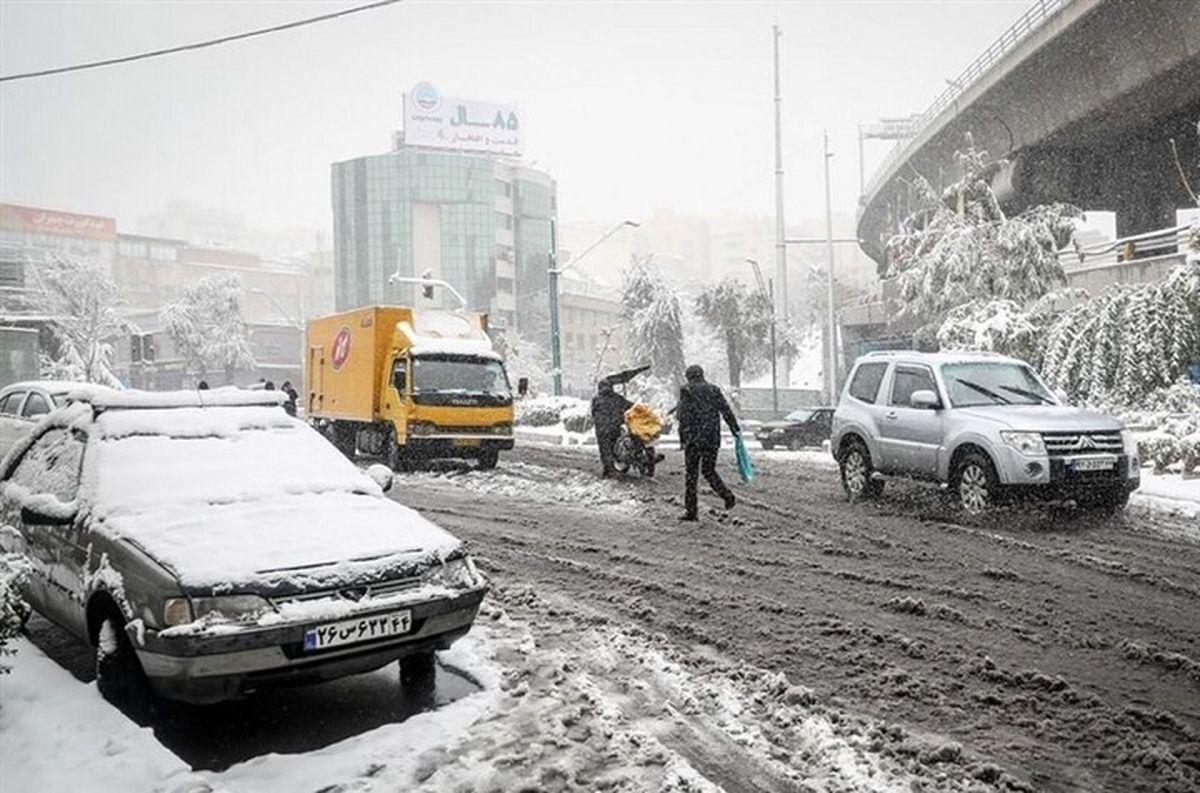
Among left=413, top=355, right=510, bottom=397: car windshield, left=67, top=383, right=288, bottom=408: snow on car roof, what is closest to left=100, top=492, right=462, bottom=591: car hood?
left=67, top=383, right=288, bottom=408: snow on car roof

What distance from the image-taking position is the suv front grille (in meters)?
9.53

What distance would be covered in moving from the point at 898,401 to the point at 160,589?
915cm

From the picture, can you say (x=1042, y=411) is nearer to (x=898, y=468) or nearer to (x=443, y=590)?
(x=898, y=468)

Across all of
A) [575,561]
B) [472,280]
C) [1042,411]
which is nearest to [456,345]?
[575,561]

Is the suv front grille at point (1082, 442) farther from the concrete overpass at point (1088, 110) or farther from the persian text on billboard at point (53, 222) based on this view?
the persian text on billboard at point (53, 222)

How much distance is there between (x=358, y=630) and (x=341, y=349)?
52.6 ft

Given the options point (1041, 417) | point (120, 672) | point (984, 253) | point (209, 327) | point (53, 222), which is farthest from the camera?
point (53, 222)

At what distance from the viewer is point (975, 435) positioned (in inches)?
390

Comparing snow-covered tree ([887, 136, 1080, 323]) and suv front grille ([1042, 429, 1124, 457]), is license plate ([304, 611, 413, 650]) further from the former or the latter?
snow-covered tree ([887, 136, 1080, 323])

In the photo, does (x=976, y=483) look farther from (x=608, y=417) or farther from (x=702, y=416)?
(x=608, y=417)

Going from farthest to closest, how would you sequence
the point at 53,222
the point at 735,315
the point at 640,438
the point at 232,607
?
the point at 53,222
the point at 735,315
the point at 640,438
the point at 232,607

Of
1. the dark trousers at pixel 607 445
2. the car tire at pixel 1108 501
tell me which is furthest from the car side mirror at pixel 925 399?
the dark trousers at pixel 607 445

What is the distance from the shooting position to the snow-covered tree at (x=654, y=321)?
4791 centimetres

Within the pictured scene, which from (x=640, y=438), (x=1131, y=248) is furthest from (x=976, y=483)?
(x=1131, y=248)
